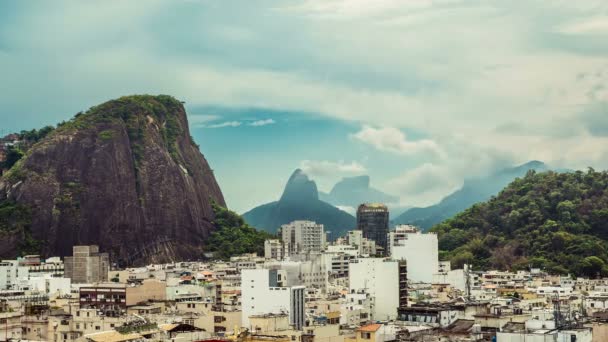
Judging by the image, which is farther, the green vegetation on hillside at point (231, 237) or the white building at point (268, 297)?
the green vegetation on hillside at point (231, 237)

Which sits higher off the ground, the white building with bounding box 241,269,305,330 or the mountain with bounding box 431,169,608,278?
the mountain with bounding box 431,169,608,278

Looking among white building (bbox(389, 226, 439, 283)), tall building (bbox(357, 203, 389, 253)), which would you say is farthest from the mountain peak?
white building (bbox(389, 226, 439, 283))

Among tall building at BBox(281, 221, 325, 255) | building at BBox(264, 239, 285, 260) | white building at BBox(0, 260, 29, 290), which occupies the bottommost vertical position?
white building at BBox(0, 260, 29, 290)

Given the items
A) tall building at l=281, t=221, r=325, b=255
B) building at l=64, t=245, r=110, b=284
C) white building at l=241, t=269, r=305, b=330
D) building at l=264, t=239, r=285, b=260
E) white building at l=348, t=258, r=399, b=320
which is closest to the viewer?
white building at l=241, t=269, r=305, b=330

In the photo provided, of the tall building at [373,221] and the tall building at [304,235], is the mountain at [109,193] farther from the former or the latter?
the tall building at [373,221]

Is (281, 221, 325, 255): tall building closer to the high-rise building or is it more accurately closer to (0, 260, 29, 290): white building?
(0, 260, 29, 290): white building

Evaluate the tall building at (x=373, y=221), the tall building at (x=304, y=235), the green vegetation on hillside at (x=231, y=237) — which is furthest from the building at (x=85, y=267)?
the tall building at (x=373, y=221)

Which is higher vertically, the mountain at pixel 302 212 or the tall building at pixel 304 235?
the mountain at pixel 302 212

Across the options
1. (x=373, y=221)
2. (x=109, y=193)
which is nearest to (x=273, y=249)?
(x=109, y=193)
